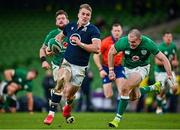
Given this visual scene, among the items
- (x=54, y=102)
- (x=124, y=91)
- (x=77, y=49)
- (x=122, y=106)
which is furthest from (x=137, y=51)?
(x=54, y=102)

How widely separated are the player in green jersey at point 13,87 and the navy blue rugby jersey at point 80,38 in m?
8.85

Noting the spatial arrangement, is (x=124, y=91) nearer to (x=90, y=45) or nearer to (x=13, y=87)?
(x=90, y=45)

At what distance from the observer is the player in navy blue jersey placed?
1545 centimetres

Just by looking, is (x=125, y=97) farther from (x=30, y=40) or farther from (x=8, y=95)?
(x=30, y=40)

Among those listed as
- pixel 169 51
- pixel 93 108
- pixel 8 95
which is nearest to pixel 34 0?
pixel 93 108

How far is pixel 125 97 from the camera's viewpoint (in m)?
16.2

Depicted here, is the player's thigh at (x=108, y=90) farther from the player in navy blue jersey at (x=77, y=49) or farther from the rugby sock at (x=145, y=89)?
the player in navy blue jersey at (x=77, y=49)

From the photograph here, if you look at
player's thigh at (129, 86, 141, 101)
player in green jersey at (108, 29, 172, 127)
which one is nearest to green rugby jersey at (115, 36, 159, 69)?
player in green jersey at (108, 29, 172, 127)

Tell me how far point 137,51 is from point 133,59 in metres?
0.30

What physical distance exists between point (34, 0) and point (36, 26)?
2427 millimetres

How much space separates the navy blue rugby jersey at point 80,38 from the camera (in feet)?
51.2

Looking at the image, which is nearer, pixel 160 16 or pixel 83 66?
pixel 83 66

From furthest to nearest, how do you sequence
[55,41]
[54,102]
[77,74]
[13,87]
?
[13,87]
[55,41]
[54,102]
[77,74]

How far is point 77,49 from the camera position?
15703mm
